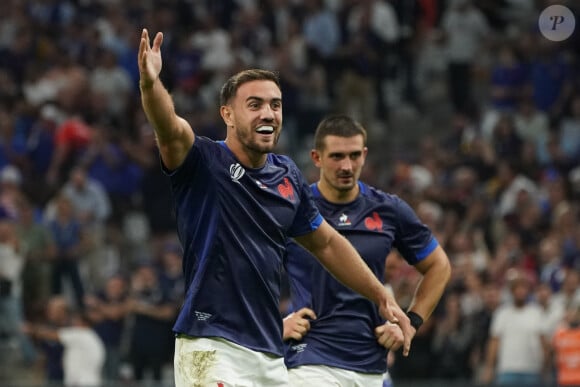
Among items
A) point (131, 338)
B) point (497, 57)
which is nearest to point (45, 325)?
point (131, 338)

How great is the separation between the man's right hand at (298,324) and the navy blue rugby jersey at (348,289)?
56 millimetres

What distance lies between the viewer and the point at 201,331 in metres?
6.59

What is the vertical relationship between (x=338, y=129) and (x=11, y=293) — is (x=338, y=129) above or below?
above

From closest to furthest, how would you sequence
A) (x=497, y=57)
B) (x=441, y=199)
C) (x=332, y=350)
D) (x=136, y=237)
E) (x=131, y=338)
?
(x=332, y=350)
(x=131, y=338)
(x=441, y=199)
(x=136, y=237)
(x=497, y=57)

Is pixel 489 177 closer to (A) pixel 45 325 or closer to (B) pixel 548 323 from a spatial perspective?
(B) pixel 548 323

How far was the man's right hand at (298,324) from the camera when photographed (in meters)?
8.09

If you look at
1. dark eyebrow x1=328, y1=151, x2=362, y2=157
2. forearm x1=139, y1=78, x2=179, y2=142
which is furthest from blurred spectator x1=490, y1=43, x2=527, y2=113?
forearm x1=139, y1=78, x2=179, y2=142

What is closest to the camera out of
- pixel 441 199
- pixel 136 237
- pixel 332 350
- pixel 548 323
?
pixel 332 350

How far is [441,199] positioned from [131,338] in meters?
5.04

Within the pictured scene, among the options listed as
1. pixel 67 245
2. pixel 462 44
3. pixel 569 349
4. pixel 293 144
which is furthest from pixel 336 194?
pixel 462 44

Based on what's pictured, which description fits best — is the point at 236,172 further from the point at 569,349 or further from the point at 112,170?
the point at 112,170

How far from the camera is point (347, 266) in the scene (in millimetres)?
7344

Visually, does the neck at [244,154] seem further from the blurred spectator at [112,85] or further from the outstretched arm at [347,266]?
the blurred spectator at [112,85]

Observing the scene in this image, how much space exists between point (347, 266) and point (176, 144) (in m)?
1.49
